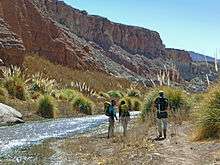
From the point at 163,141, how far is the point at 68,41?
8276 centimetres

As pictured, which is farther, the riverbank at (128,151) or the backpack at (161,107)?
the backpack at (161,107)

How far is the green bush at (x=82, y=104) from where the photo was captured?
41875 millimetres

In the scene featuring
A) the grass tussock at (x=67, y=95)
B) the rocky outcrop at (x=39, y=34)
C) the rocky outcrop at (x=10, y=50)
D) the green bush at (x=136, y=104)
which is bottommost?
the green bush at (x=136, y=104)

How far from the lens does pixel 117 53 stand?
175 metres

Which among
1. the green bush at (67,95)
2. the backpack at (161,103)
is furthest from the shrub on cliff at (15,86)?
the backpack at (161,103)

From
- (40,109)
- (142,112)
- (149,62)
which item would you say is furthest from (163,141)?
(149,62)

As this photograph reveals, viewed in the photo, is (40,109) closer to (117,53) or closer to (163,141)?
(163,141)

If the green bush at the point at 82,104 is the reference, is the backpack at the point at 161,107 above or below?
below

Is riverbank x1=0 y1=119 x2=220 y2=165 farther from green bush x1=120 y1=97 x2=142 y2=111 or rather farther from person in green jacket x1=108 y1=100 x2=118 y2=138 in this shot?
green bush x1=120 y1=97 x2=142 y2=111

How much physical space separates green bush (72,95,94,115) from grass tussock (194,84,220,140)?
2350 cm

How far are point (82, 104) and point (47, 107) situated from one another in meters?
6.46

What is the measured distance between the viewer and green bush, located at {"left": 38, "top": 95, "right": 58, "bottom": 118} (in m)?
35.6

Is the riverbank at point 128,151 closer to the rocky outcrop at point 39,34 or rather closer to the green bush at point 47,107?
the green bush at point 47,107

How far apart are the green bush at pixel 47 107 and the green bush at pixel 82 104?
5.29 meters
